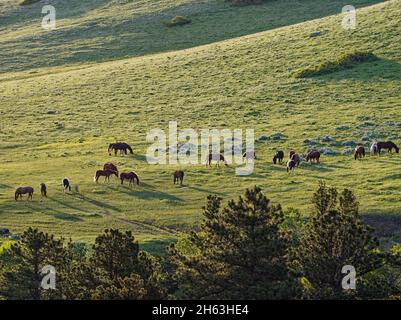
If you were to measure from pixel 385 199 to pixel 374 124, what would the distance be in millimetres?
15043

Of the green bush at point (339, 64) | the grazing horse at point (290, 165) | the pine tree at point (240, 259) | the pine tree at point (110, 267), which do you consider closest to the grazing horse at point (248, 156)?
the grazing horse at point (290, 165)

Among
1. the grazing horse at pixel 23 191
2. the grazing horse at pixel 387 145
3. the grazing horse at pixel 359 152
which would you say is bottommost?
the grazing horse at pixel 23 191

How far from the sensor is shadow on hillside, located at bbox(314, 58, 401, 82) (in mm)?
62594

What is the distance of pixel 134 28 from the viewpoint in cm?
9456

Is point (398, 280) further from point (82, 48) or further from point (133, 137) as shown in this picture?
point (82, 48)

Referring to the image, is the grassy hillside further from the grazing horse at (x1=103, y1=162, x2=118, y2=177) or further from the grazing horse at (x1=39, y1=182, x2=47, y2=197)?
the grazing horse at (x1=39, y1=182, x2=47, y2=197)

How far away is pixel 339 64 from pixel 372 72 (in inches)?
136

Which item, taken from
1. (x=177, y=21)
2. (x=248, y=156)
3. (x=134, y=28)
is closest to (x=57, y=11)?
(x=134, y=28)

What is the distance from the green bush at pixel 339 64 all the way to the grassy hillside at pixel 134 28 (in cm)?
2078

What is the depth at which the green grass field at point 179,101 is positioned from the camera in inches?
1553

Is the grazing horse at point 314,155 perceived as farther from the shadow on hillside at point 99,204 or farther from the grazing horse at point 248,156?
the shadow on hillside at point 99,204

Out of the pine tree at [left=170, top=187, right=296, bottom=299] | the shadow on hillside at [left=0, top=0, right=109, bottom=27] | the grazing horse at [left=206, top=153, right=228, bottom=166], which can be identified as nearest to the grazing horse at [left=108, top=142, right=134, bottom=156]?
the grazing horse at [left=206, top=153, right=228, bottom=166]

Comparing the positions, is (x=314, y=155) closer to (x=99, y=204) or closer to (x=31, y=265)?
(x=99, y=204)
